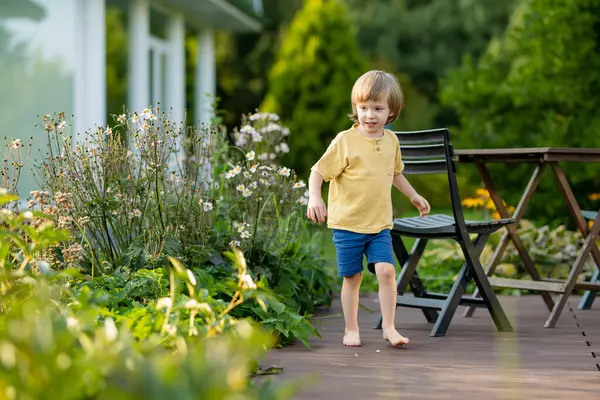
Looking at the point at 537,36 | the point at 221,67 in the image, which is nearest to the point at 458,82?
the point at 537,36

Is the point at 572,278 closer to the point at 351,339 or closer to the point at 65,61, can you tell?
the point at 351,339

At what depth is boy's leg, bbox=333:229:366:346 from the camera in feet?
14.8

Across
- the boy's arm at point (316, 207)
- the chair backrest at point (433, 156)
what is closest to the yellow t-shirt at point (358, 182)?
the boy's arm at point (316, 207)

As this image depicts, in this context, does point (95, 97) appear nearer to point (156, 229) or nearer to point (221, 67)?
point (156, 229)

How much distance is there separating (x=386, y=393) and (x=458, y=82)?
5.92 meters

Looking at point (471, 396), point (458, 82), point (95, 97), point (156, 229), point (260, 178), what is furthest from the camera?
point (95, 97)

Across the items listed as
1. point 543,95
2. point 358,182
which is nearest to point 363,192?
point 358,182

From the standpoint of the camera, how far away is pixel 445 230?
15.6 feet

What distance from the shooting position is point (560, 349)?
440 cm

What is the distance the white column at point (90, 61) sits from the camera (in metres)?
9.54

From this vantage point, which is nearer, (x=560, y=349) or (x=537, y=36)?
(x=560, y=349)

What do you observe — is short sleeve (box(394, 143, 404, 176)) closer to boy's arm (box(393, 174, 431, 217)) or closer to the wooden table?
boy's arm (box(393, 174, 431, 217))

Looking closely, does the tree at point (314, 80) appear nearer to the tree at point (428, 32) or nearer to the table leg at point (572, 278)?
the tree at point (428, 32)

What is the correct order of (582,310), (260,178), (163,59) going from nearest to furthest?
(260,178) < (582,310) < (163,59)
